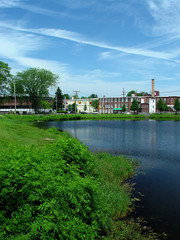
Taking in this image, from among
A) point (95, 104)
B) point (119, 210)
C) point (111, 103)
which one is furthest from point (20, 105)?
point (119, 210)

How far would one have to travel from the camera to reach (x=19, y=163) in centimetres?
589

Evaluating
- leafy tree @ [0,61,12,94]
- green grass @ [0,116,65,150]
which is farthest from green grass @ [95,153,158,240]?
leafy tree @ [0,61,12,94]

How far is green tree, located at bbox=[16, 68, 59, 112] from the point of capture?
83875 mm

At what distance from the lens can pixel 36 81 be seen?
279ft

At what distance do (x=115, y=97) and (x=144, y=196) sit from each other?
398 ft

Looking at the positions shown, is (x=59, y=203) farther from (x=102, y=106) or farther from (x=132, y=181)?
(x=102, y=106)

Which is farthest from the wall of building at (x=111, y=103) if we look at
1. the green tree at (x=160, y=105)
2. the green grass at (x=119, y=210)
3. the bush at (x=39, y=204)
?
the bush at (x=39, y=204)

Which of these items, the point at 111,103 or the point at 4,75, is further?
the point at 111,103

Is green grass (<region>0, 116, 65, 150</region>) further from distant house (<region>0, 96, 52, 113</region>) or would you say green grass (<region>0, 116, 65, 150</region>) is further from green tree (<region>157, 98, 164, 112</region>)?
green tree (<region>157, 98, 164, 112</region>)

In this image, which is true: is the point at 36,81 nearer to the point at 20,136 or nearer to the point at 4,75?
the point at 4,75

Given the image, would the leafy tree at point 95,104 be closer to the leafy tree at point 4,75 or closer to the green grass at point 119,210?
the leafy tree at point 4,75

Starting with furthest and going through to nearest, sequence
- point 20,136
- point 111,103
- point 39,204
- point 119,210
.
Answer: point 111,103 < point 20,136 < point 119,210 < point 39,204

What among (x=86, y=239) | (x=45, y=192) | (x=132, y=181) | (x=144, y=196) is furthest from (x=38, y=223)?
(x=132, y=181)

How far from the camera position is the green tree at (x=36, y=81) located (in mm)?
83875
